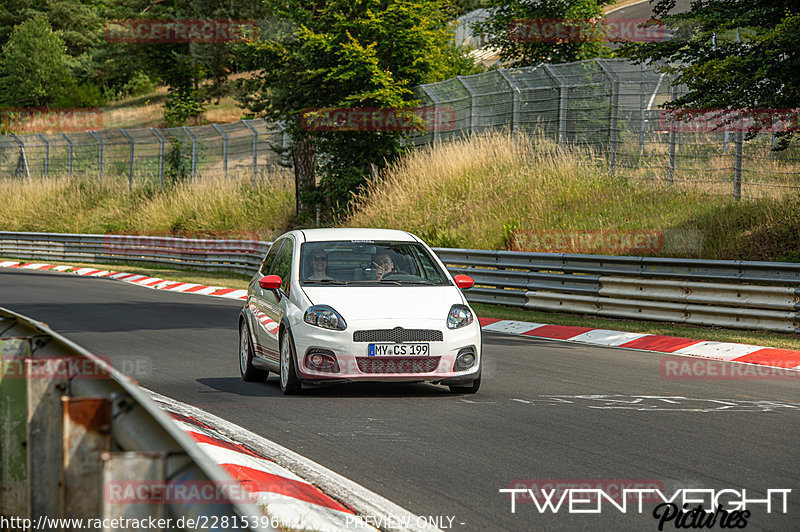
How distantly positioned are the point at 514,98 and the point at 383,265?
54.9ft

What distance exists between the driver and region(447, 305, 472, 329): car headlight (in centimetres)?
99

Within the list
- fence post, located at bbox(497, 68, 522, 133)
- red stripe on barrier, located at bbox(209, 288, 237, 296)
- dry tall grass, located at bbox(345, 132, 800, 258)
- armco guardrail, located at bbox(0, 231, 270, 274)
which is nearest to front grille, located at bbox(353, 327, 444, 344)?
dry tall grass, located at bbox(345, 132, 800, 258)

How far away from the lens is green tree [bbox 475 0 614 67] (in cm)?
3456

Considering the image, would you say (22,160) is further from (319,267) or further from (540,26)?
(319,267)

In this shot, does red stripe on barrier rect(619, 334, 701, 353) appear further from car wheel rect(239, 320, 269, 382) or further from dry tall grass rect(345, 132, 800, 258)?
car wheel rect(239, 320, 269, 382)

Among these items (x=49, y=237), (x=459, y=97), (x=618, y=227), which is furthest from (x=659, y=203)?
(x=49, y=237)

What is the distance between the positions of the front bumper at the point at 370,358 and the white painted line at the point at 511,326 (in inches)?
272

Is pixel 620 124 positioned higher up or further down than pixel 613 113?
further down

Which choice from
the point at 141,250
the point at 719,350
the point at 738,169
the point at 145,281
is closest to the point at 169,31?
the point at 141,250

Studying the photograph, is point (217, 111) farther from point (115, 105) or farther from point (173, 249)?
point (173, 249)

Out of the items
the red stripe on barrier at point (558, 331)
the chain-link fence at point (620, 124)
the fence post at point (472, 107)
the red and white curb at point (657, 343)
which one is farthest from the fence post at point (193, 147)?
the red stripe on barrier at point (558, 331)

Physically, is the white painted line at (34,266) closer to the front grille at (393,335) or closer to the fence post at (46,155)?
the fence post at (46,155)

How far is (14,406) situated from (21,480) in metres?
0.30

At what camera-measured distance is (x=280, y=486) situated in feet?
18.7
